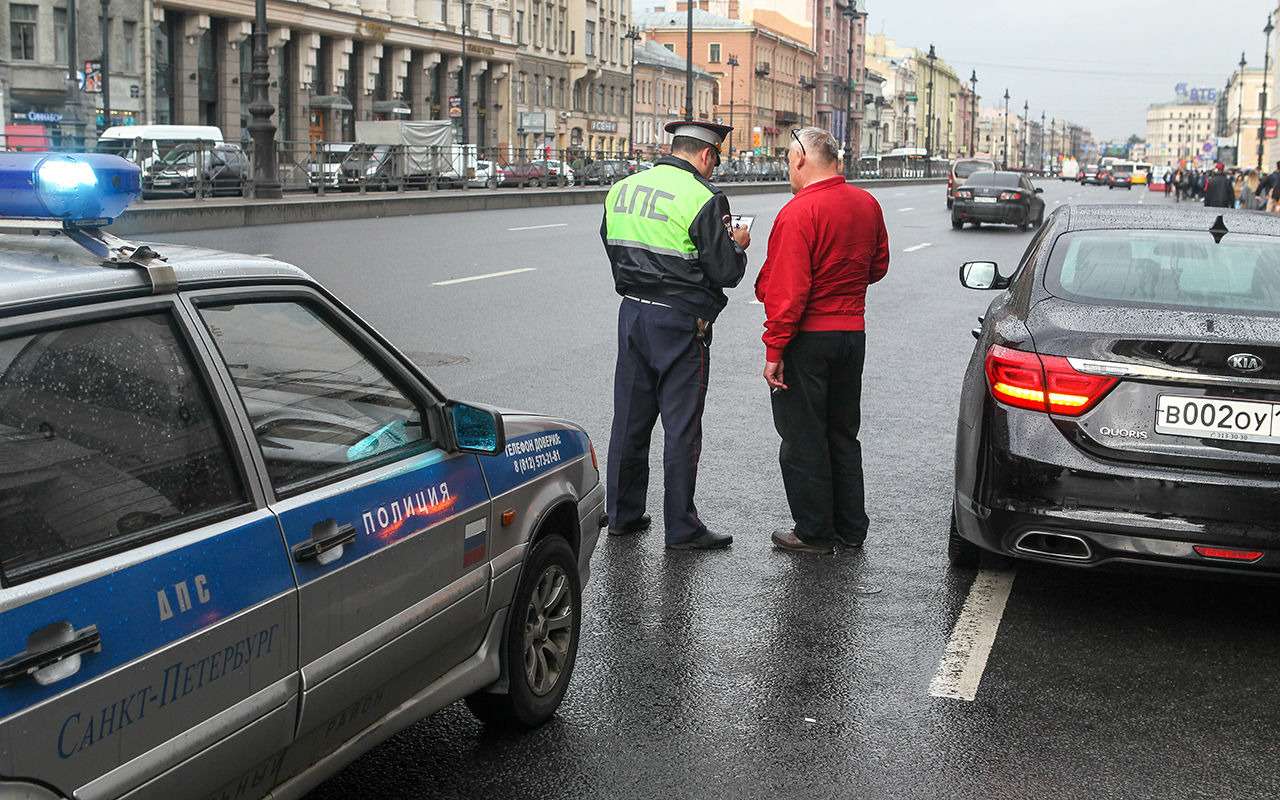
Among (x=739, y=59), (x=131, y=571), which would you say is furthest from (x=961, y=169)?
(x=739, y=59)

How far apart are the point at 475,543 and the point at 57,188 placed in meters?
1.38

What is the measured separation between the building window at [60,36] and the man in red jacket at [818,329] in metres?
51.0

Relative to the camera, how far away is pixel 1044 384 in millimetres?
5105

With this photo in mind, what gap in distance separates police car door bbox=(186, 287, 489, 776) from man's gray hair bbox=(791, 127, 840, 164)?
2.80m

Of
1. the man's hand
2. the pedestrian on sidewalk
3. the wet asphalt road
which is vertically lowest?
the wet asphalt road

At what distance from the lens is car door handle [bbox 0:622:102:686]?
7.60ft

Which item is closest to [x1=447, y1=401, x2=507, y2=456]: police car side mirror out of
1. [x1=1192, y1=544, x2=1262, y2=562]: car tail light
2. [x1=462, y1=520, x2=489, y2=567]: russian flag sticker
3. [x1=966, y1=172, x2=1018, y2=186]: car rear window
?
[x1=462, y1=520, x2=489, y2=567]: russian flag sticker

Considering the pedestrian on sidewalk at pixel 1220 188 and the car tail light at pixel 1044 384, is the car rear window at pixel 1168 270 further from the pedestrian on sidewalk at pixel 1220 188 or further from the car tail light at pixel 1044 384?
the pedestrian on sidewalk at pixel 1220 188

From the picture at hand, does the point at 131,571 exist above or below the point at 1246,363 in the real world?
below

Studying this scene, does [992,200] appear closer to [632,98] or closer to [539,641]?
[539,641]

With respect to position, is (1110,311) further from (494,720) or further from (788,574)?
(494,720)

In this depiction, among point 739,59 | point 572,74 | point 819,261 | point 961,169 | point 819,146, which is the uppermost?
point 739,59

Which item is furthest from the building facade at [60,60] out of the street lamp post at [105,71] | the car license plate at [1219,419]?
the car license plate at [1219,419]

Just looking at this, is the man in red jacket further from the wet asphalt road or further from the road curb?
the road curb
